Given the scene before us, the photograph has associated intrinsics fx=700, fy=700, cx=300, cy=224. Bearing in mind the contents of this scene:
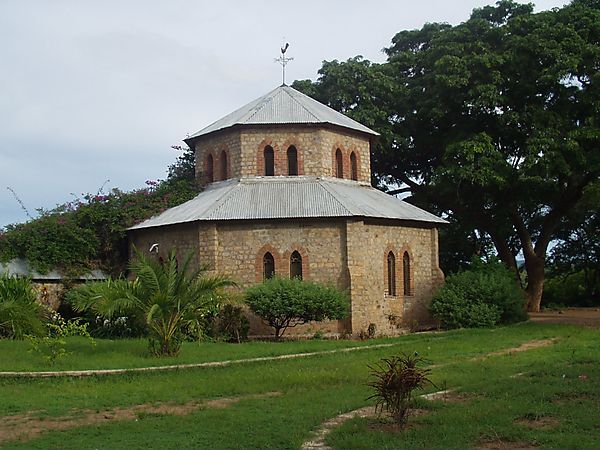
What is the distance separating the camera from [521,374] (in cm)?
1350

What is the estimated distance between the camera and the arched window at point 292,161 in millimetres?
26594

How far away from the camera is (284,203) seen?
24281 millimetres

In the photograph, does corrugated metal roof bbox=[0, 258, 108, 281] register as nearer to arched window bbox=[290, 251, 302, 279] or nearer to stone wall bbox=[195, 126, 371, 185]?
stone wall bbox=[195, 126, 371, 185]

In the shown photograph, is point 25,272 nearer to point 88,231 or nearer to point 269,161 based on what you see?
point 88,231

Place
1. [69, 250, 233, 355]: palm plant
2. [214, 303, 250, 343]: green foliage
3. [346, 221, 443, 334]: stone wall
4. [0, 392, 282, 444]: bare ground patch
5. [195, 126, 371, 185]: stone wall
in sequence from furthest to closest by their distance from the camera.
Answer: [195, 126, 371, 185]: stone wall, [346, 221, 443, 334]: stone wall, [214, 303, 250, 343]: green foliage, [69, 250, 233, 355]: palm plant, [0, 392, 282, 444]: bare ground patch

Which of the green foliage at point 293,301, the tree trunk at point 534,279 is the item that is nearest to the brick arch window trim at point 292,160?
the green foliage at point 293,301

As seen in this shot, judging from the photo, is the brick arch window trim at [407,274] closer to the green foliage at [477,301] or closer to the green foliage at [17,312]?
the green foliage at [477,301]

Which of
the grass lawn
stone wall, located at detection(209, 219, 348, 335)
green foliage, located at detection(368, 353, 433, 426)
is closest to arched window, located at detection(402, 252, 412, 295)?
stone wall, located at detection(209, 219, 348, 335)

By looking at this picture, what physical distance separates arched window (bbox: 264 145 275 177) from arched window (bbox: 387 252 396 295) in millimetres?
5489

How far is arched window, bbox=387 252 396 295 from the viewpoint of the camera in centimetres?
2528

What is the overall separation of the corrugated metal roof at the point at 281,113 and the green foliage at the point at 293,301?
7204mm

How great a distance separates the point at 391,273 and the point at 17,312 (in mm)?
12611

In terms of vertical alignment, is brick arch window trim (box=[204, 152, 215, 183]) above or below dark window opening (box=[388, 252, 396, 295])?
above

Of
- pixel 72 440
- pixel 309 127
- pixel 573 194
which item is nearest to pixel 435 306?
pixel 309 127
